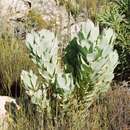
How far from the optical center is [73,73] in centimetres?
352

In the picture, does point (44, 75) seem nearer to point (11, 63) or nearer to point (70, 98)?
point (70, 98)

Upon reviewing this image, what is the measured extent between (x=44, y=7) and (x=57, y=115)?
278 centimetres

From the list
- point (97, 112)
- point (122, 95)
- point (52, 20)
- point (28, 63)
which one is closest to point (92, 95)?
point (97, 112)

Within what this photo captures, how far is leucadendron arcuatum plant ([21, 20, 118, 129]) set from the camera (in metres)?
A: 3.29

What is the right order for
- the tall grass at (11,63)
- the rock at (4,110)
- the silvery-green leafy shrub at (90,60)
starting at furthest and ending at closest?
the tall grass at (11,63) → the rock at (4,110) → the silvery-green leafy shrub at (90,60)

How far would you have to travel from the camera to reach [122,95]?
3770mm

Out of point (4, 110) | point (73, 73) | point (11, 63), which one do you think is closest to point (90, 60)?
point (73, 73)

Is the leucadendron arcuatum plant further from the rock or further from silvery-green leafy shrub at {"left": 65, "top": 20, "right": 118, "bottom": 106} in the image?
the rock

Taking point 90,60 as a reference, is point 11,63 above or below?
below

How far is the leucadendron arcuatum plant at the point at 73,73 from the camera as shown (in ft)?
10.8

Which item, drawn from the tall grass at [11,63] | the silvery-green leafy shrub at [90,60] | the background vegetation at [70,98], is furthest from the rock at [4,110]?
the silvery-green leafy shrub at [90,60]

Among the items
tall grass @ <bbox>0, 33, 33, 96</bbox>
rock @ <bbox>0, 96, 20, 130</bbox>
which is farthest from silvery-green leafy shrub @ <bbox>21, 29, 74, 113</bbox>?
tall grass @ <bbox>0, 33, 33, 96</bbox>

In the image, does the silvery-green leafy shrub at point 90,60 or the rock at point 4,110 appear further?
the rock at point 4,110

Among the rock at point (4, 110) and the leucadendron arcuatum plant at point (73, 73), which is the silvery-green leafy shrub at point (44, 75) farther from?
the rock at point (4, 110)
